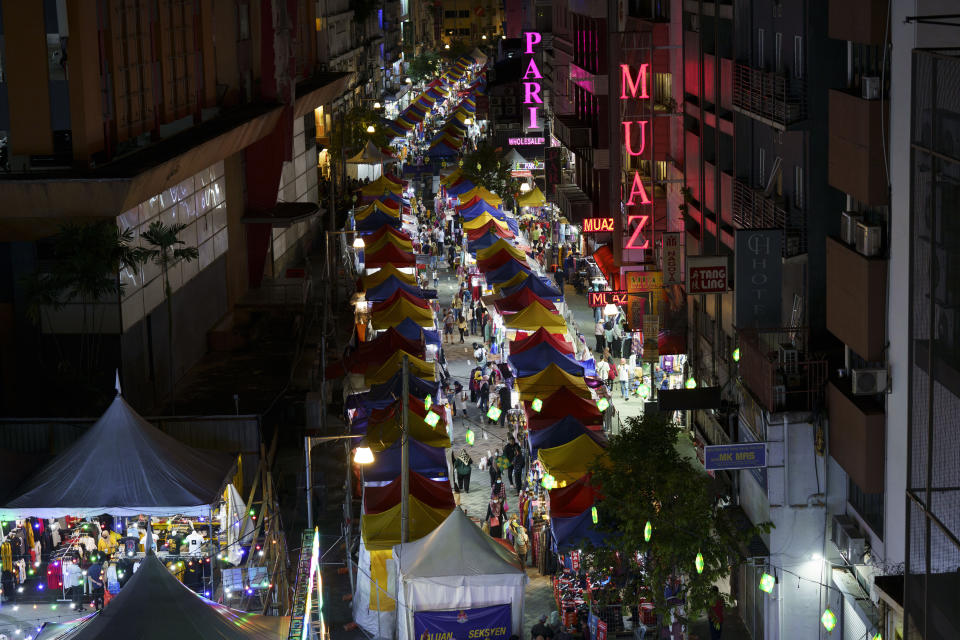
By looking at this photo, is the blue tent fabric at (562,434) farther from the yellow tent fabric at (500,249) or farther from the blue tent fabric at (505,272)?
the yellow tent fabric at (500,249)

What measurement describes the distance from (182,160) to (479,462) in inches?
423

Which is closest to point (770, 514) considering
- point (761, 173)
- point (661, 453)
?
point (661, 453)

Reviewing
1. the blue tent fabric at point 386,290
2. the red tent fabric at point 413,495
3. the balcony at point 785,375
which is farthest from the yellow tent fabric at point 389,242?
the balcony at point 785,375

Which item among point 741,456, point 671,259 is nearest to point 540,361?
point 671,259

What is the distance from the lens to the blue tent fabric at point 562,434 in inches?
997

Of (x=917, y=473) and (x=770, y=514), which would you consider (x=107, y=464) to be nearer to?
→ (x=770, y=514)

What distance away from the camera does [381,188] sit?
202ft

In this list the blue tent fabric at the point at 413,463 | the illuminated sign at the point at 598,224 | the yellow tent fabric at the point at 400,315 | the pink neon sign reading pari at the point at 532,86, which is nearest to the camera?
the blue tent fabric at the point at 413,463

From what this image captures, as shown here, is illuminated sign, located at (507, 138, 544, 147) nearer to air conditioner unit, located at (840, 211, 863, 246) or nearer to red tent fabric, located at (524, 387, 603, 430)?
red tent fabric, located at (524, 387, 603, 430)

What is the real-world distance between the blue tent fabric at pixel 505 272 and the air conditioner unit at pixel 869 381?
923 inches

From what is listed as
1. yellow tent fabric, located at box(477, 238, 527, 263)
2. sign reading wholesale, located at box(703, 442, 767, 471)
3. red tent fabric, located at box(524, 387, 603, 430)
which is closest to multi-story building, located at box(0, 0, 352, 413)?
yellow tent fabric, located at box(477, 238, 527, 263)

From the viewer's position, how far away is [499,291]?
129 feet

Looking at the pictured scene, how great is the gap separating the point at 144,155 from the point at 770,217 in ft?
53.7

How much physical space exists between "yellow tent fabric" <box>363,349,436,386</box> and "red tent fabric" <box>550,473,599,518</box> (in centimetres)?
817
